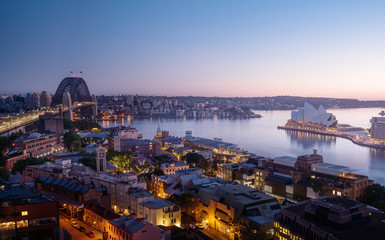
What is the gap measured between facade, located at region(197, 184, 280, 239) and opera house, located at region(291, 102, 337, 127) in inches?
756

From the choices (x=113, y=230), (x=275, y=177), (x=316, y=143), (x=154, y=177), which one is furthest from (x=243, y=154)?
(x=113, y=230)

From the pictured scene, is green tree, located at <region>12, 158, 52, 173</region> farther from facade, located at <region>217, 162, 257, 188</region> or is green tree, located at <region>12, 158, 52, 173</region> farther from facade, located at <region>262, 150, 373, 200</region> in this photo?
facade, located at <region>262, 150, 373, 200</region>

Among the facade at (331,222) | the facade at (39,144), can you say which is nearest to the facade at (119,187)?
the facade at (331,222)

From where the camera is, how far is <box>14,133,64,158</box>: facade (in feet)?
30.6

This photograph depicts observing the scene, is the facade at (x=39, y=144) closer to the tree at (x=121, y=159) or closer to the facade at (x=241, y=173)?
the tree at (x=121, y=159)

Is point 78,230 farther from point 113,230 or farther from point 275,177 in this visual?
point 275,177

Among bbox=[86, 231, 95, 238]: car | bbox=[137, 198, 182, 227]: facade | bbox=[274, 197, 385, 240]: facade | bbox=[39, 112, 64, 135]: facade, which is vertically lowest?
bbox=[86, 231, 95, 238]: car

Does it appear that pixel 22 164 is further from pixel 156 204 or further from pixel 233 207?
→ pixel 233 207

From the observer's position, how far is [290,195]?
7168 millimetres

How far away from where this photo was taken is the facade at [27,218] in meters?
2.73

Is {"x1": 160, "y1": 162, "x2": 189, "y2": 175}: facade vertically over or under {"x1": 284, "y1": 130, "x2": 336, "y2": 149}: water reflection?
over

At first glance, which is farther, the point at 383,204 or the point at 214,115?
the point at 214,115

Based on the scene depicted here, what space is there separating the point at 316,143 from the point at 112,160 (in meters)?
12.9

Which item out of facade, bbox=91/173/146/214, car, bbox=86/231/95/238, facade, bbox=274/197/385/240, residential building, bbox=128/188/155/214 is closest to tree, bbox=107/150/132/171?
facade, bbox=91/173/146/214
